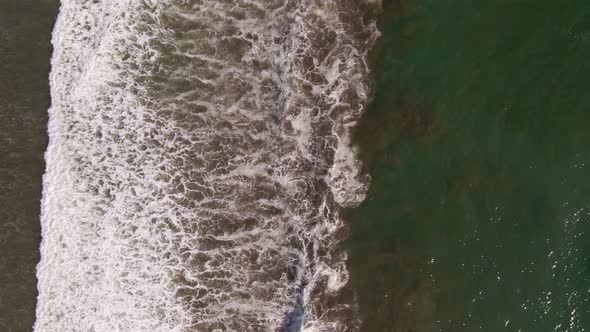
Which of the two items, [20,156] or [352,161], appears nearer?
[20,156]

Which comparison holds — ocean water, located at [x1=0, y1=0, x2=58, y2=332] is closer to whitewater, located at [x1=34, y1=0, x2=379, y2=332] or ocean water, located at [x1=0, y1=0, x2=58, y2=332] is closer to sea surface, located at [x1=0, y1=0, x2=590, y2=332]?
whitewater, located at [x1=34, y1=0, x2=379, y2=332]

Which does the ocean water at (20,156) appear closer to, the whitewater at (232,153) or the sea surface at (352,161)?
the whitewater at (232,153)

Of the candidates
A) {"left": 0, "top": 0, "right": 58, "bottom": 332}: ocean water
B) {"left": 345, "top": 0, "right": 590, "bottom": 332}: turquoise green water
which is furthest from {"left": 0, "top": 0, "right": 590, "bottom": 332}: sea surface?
{"left": 0, "top": 0, "right": 58, "bottom": 332}: ocean water

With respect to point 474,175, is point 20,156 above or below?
above

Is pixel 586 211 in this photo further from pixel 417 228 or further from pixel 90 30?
pixel 90 30

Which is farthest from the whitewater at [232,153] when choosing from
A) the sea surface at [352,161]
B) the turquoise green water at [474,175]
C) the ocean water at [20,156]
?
the ocean water at [20,156]

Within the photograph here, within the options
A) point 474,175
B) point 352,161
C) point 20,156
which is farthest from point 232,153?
point 474,175

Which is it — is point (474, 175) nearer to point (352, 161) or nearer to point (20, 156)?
point (352, 161)
